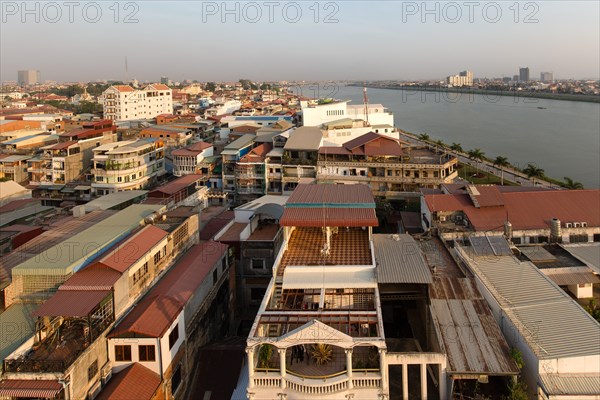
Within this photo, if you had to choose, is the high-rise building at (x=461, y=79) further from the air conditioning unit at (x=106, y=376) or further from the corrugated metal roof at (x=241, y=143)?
the air conditioning unit at (x=106, y=376)

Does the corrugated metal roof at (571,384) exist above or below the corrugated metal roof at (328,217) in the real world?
below

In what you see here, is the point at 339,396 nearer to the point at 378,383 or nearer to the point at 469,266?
the point at 378,383

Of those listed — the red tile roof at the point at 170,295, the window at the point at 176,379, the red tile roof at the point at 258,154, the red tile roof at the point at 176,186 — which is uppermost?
the red tile roof at the point at 258,154

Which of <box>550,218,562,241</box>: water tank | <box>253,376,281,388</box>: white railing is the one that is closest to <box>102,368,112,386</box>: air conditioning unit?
<box>253,376,281,388</box>: white railing

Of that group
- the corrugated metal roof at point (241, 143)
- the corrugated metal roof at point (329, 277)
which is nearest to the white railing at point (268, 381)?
the corrugated metal roof at point (329, 277)

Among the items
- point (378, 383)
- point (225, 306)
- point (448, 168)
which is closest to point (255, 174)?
point (448, 168)

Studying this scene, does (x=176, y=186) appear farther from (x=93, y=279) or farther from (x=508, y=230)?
(x=508, y=230)

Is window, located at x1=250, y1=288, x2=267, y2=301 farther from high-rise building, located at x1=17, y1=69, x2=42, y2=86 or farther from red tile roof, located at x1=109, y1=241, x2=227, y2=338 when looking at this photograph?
high-rise building, located at x1=17, y1=69, x2=42, y2=86

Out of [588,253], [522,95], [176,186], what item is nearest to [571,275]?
[588,253]
